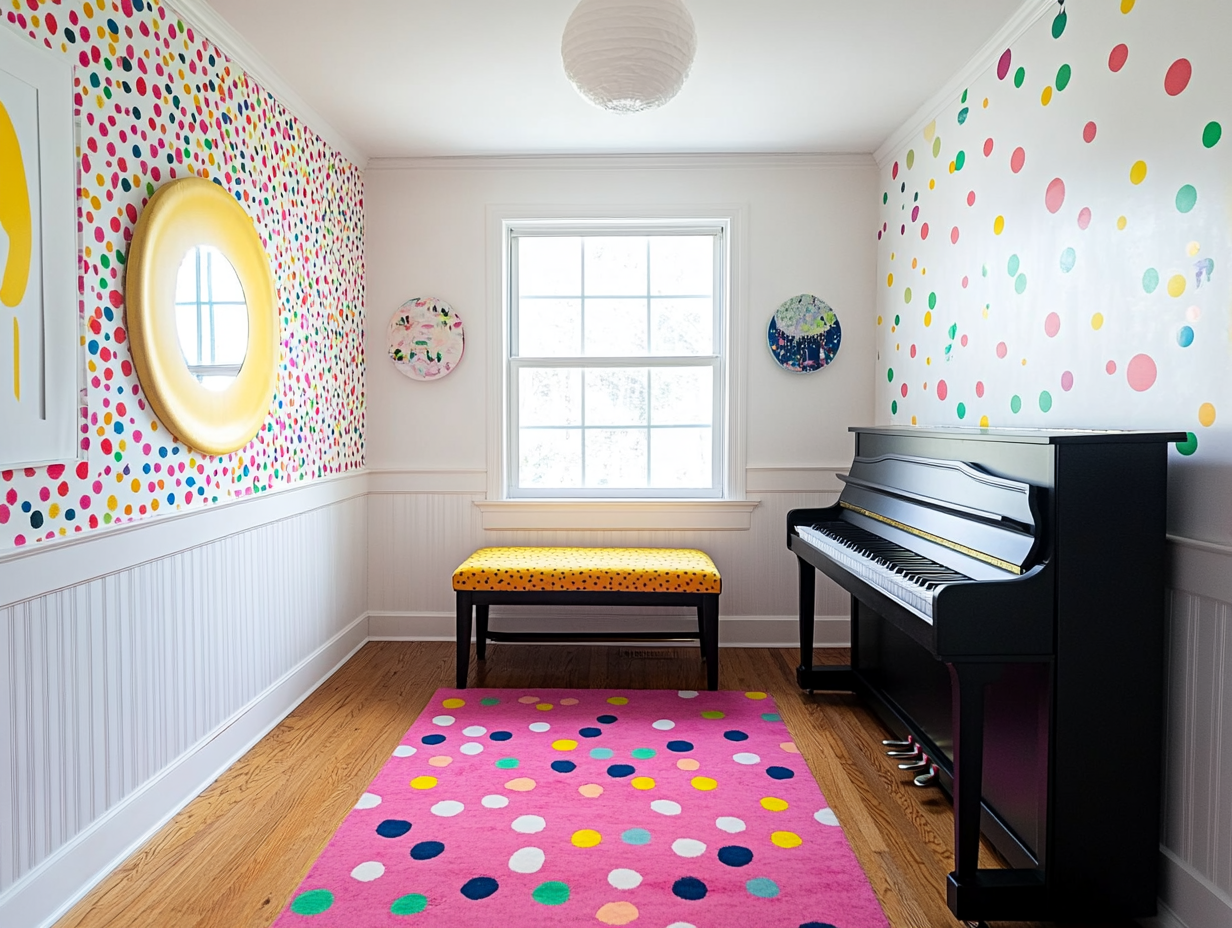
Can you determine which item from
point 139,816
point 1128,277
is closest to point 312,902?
point 139,816

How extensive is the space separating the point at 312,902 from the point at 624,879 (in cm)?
77

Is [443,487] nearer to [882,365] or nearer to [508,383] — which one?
[508,383]

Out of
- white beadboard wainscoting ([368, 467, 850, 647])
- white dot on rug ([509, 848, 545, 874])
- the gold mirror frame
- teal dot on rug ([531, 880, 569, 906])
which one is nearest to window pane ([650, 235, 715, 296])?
white beadboard wainscoting ([368, 467, 850, 647])

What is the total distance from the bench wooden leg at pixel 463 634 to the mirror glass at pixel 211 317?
1.36 m

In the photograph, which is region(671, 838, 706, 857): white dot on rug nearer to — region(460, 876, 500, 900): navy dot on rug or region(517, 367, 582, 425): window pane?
region(460, 876, 500, 900): navy dot on rug

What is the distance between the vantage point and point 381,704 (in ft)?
11.3

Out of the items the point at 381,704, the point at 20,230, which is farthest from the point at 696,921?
the point at 20,230

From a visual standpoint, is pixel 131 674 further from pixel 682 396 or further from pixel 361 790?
pixel 682 396

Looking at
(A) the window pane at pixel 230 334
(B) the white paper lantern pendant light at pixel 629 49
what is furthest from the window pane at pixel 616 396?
(B) the white paper lantern pendant light at pixel 629 49

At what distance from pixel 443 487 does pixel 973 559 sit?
281 cm

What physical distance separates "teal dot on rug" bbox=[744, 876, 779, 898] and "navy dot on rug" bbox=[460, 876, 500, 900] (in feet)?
2.09

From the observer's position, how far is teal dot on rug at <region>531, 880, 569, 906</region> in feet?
6.66

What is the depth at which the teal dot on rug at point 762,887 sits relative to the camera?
207cm

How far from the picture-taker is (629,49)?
6.77ft
